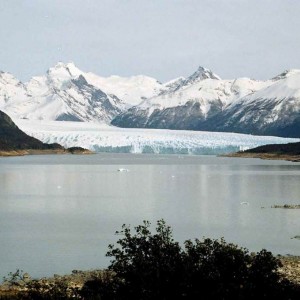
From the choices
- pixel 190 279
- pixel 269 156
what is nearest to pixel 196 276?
pixel 190 279

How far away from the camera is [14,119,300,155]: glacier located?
158 m

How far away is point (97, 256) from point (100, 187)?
127ft

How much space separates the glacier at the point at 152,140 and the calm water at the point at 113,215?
83.1m

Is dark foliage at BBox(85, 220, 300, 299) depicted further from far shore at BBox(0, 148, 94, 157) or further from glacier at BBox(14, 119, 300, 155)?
far shore at BBox(0, 148, 94, 157)

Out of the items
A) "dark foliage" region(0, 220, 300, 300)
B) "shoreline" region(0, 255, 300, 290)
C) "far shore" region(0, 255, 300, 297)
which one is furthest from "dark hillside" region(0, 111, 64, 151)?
"dark foliage" region(0, 220, 300, 300)

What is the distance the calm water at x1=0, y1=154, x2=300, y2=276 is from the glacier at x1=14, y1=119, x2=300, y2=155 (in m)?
83.1

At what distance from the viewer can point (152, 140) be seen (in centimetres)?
15825

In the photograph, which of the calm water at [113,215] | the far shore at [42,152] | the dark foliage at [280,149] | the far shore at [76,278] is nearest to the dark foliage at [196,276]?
the far shore at [76,278]

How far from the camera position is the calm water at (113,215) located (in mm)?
27933

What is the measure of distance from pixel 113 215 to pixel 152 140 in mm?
116937

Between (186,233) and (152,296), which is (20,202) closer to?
(186,233)

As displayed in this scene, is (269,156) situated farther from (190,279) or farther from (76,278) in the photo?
(190,279)

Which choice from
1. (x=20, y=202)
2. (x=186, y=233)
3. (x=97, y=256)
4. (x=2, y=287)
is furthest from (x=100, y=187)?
(x=2, y=287)

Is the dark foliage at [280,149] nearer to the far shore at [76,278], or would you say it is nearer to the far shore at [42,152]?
the far shore at [42,152]
